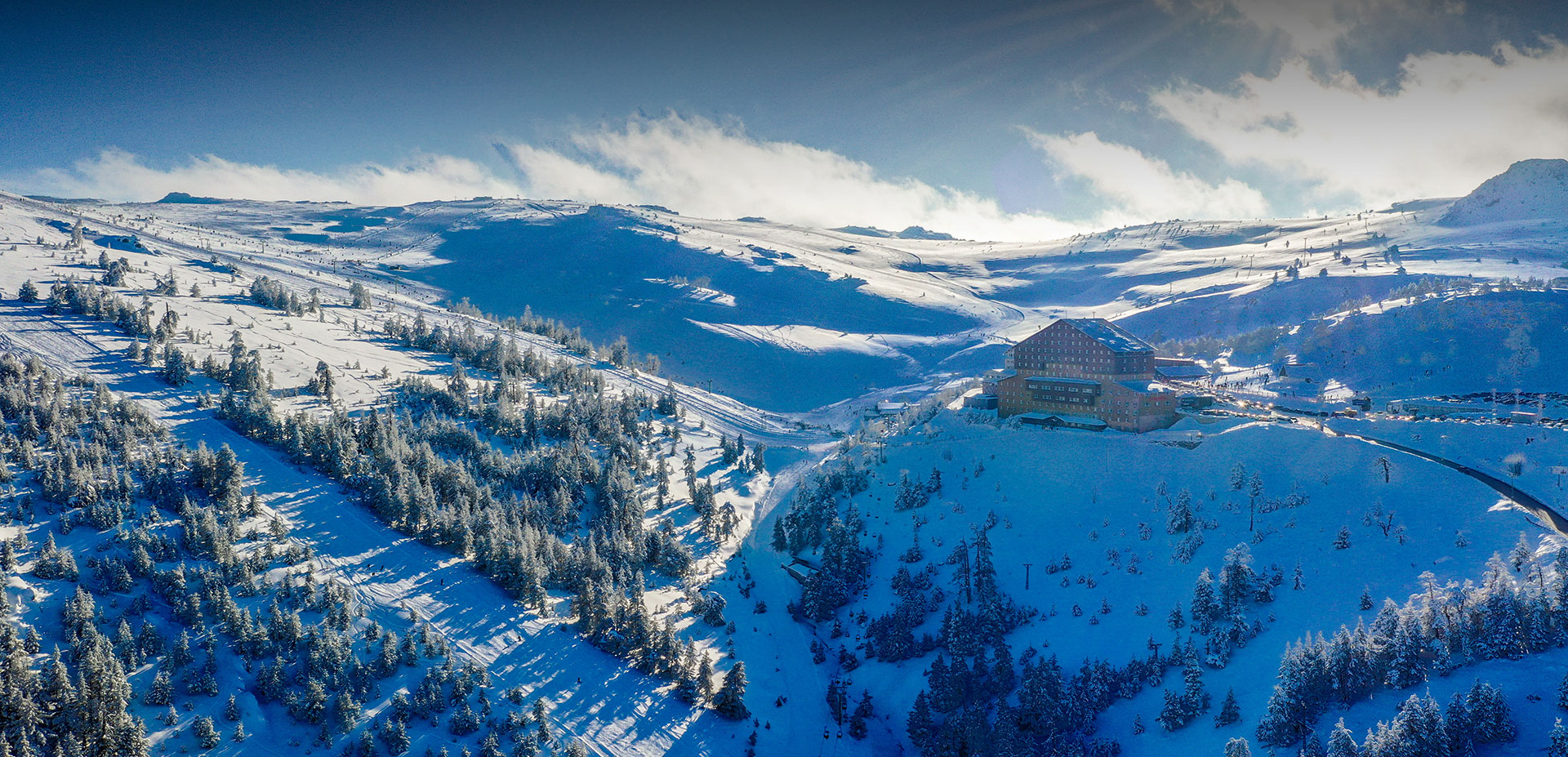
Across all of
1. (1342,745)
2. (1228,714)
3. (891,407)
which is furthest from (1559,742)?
(891,407)

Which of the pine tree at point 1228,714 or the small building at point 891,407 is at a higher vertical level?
the pine tree at point 1228,714

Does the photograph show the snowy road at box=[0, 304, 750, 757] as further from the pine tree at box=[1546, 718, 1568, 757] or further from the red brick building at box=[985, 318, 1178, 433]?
the red brick building at box=[985, 318, 1178, 433]

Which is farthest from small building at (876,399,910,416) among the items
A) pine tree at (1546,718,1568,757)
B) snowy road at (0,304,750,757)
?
pine tree at (1546,718,1568,757)

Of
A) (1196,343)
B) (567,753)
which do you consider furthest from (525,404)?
(1196,343)

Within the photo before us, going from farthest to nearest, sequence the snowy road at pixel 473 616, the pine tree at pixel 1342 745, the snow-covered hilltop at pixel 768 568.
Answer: the snowy road at pixel 473 616, the snow-covered hilltop at pixel 768 568, the pine tree at pixel 1342 745

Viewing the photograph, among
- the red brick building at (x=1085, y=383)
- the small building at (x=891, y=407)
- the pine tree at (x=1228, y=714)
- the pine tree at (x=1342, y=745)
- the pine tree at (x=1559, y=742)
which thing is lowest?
the small building at (x=891, y=407)

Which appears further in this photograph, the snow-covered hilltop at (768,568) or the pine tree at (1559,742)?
the snow-covered hilltop at (768,568)

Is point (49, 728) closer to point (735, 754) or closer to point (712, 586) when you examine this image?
point (735, 754)

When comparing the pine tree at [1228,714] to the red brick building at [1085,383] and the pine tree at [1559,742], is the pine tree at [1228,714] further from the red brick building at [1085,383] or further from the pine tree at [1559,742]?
the red brick building at [1085,383]

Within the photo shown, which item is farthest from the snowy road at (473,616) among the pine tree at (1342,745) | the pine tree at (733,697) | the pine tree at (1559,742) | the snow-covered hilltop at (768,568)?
the pine tree at (1559,742)
